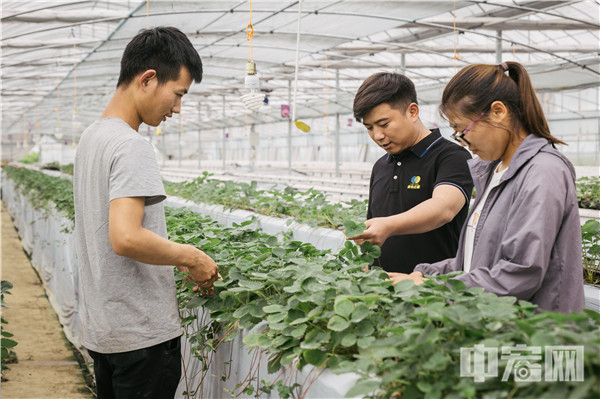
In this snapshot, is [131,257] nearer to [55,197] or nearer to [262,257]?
[262,257]

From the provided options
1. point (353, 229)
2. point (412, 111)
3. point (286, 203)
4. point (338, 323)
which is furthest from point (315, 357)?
point (286, 203)

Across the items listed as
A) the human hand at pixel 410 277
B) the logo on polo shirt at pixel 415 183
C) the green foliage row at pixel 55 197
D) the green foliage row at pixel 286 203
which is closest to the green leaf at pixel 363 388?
the human hand at pixel 410 277

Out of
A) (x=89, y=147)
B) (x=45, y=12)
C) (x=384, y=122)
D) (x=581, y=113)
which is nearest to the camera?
(x=89, y=147)

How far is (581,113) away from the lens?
19.9 m

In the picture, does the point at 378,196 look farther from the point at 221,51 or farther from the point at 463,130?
the point at 221,51

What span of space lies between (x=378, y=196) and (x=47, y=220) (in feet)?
18.1

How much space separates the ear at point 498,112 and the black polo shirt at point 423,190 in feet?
1.95

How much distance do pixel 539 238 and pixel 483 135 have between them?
360 millimetres

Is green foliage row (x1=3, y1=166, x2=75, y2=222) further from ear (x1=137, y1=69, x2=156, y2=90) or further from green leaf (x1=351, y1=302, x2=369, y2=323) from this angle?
green leaf (x1=351, y1=302, x2=369, y2=323)

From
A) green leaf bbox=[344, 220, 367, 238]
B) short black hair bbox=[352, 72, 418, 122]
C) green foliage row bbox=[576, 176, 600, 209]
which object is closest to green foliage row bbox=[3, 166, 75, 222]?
short black hair bbox=[352, 72, 418, 122]

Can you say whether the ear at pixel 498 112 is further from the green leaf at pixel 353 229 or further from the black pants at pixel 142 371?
the black pants at pixel 142 371

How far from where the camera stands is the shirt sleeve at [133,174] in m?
1.53

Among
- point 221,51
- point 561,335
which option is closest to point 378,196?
point 561,335

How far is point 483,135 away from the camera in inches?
59.2
